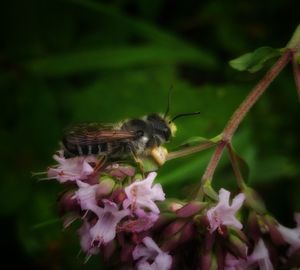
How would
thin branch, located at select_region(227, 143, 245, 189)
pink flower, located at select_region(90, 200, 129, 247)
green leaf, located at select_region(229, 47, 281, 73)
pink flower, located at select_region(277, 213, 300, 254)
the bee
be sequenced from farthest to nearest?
green leaf, located at select_region(229, 47, 281, 73), thin branch, located at select_region(227, 143, 245, 189), pink flower, located at select_region(277, 213, 300, 254), the bee, pink flower, located at select_region(90, 200, 129, 247)

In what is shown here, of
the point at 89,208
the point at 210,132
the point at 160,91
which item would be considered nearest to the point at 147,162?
the point at 89,208

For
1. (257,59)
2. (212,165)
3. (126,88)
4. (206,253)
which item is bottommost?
(126,88)

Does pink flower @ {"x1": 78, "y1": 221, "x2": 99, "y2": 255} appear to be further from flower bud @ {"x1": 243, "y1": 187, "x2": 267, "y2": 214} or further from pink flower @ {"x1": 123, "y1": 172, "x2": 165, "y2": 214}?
flower bud @ {"x1": 243, "y1": 187, "x2": 267, "y2": 214}

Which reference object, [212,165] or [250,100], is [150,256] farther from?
[250,100]

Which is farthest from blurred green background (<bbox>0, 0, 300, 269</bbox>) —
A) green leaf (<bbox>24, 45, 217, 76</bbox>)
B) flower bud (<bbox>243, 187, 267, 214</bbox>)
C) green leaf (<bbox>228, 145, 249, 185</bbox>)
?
flower bud (<bbox>243, 187, 267, 214</bbox>)

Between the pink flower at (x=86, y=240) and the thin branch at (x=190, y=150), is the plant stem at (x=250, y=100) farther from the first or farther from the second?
the pink flower at (x=86, y=240)

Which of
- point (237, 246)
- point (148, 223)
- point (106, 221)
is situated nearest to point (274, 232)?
point (237, 246)
